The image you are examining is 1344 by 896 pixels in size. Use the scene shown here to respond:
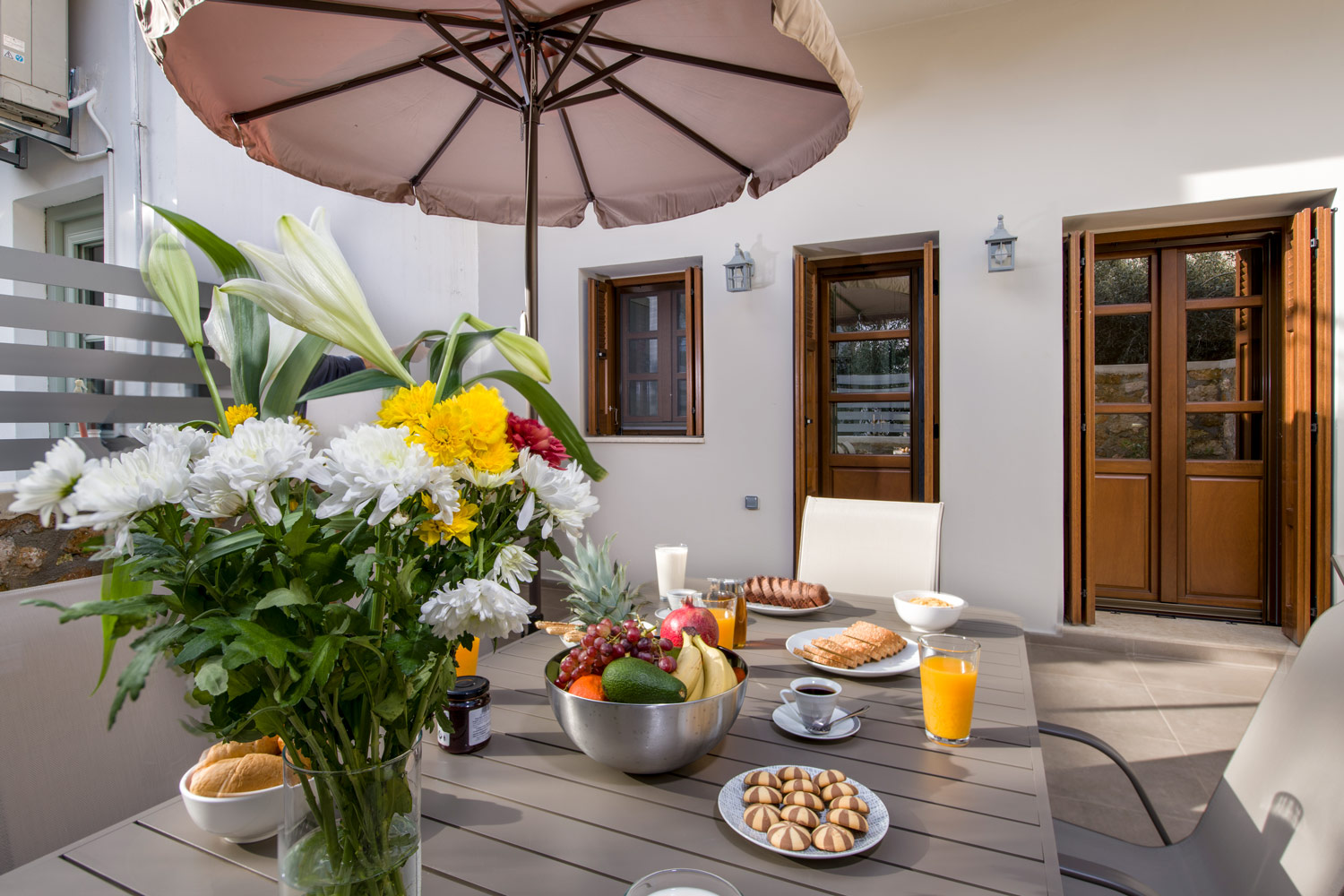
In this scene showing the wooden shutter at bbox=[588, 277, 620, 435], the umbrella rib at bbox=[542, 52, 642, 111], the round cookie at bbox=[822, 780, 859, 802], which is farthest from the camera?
the wooden shutter at bbox=[588, 277, 620, 435]

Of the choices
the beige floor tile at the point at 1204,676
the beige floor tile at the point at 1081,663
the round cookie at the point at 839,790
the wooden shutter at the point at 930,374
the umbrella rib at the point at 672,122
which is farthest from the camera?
the wooden shutter at the point at 930,374

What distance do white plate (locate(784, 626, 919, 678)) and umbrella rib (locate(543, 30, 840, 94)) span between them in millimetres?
1308

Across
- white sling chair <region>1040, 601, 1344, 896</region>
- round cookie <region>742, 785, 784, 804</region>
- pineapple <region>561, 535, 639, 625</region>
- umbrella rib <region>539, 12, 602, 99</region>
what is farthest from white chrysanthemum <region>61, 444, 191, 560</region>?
umbrella rib <region>539, 12, 602, 99</region>

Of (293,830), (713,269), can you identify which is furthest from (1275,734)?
(713,269)

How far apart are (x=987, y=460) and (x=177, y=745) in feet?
11.5

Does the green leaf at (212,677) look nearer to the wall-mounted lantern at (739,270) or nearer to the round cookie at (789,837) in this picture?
the round cookie at (789,837)

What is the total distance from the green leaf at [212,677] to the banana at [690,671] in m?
0.56

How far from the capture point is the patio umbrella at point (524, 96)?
1.50 metres

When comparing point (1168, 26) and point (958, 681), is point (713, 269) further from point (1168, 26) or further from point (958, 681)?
point (958, 681)

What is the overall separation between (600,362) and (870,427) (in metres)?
1.77

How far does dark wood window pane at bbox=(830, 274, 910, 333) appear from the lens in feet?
13.1

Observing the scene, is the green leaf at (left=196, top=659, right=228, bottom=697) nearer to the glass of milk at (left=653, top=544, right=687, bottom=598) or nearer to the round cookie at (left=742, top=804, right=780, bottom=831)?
the round cookie at (left=742, top=804, right=780, bottom=831)

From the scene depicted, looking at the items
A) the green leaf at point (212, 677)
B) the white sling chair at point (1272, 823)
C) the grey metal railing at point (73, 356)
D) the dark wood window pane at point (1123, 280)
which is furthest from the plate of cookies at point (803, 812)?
the dark wood window pane at point (1123, 280)

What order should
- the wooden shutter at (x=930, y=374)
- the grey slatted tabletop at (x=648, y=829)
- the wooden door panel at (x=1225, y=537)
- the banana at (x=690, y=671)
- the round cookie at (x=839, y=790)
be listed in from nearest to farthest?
the grey slatted tabletop at (x=648, y=829) < the round cookie at (x=839, y=790) < the banana at (x=690, y=671) < the wooden door panel at (x=1225, y=537) < the wooden shutter at (x=930, y=374)
